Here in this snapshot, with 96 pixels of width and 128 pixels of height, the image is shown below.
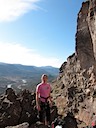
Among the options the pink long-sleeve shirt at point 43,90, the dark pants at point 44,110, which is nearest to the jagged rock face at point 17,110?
the dark pants at point 44,110

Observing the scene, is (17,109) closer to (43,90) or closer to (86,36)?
(43,90)

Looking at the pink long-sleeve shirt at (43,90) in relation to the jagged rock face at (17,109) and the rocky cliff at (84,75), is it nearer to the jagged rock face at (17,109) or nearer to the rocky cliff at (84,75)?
the jagged rock face at (17,109)

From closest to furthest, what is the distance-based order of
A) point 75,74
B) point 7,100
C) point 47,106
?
point 47,106
point 7,100
point 75,74

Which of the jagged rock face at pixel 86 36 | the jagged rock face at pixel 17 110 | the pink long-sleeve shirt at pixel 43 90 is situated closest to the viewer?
the pink long-sleeve shirt at pixel 43 90

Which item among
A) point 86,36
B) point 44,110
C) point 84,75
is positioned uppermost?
point 86,36

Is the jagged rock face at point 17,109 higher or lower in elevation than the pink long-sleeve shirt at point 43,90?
lower

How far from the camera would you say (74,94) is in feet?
168

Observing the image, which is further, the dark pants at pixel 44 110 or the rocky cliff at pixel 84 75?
the rocky cliff at pixel 84 75

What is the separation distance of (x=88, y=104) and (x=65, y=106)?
8437 mm

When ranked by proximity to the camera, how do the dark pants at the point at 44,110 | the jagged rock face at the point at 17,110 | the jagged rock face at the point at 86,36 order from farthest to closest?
the jagged rock face at the point at 86,36, the jagged rock face at the point at 17,110, the dark pants at the point at 44,110

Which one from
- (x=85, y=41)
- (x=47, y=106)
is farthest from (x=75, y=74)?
(x=47, y=106)

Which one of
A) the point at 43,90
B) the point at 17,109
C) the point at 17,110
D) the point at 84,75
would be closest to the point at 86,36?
the point at 84,75

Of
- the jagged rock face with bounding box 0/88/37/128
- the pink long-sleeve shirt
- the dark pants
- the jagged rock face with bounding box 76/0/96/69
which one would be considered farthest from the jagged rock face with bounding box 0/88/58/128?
the jagged rock face with bounding box 76/0/96/69

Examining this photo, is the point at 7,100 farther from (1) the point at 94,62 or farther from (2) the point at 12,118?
(1) the point at 94,62
